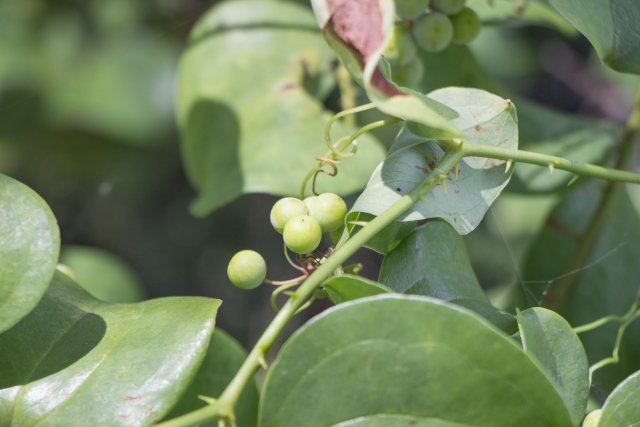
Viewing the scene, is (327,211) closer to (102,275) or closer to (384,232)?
(384,232)

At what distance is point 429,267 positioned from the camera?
2.05ft

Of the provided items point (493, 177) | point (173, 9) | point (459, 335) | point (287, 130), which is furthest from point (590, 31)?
point (173, 9)

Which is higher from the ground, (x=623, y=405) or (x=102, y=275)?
(x=623, y=405)

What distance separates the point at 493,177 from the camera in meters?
0.63

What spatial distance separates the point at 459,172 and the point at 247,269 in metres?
0.17

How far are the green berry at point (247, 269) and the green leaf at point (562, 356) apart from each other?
182mm

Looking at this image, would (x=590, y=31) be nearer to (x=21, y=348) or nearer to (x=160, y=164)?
(x=21, y=348)

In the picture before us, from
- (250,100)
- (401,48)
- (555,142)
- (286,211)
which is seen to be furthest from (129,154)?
(286,211)

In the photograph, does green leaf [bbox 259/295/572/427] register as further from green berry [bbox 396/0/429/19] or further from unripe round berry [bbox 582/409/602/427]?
green berry [bbox 396/0/429/19]

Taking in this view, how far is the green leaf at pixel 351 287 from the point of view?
0.53 m

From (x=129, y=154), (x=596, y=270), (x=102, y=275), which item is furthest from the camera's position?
(x=129, y=154)

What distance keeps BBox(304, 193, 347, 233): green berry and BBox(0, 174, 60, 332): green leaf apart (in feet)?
0.59

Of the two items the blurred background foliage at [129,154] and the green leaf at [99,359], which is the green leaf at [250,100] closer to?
the green leaf at [99,359]

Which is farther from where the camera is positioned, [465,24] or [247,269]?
[465,24]
